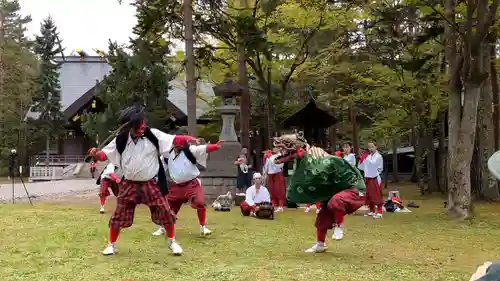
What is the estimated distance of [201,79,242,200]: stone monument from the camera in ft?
52.5

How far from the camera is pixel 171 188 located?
30.8 feet

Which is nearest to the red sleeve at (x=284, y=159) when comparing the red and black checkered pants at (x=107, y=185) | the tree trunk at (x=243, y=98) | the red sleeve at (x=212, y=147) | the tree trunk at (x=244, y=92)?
the red sleeve at (x=212, y=147)

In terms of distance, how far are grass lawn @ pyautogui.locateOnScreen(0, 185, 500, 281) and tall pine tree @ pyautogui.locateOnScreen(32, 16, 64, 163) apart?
872 inches

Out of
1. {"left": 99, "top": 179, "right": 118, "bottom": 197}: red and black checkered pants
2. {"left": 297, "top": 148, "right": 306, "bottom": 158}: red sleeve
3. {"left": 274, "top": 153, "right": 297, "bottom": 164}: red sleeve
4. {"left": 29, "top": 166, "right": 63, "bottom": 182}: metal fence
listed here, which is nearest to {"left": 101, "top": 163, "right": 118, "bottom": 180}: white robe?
{"left": 99, "top": 179, "right": 118, "bottom": 197}: red and black checkered pants

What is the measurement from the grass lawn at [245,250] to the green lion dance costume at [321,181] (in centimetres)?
57

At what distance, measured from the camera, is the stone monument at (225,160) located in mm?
16016

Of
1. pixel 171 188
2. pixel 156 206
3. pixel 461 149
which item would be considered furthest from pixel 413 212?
pixel 156 206

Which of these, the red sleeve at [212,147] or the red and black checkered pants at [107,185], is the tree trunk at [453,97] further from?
the red and black checkered pants at [107,185]

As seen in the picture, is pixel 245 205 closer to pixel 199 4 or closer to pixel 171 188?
pixel 171 188

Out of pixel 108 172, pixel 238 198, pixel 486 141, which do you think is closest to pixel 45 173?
pixel 238 198

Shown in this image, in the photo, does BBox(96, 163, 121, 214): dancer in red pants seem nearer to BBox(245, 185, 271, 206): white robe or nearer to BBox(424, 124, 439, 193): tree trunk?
BBox(245, 185, 271, 206): white robe

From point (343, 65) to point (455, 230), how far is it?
1101 cm

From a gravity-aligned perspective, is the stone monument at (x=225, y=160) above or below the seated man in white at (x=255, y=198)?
above

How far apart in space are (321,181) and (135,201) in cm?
249
